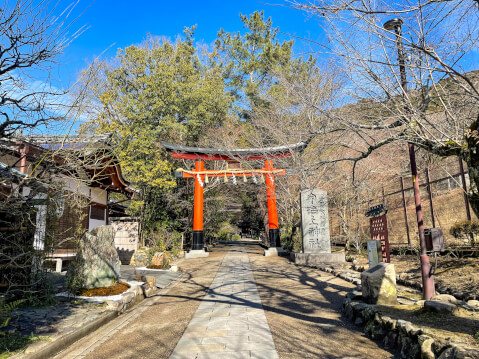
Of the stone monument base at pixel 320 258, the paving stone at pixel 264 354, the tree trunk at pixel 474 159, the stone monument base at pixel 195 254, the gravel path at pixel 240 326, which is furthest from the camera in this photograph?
the stone monument base at pixel 195 254

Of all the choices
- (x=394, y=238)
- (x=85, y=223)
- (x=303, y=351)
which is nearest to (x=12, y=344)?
(x=303, y=351)

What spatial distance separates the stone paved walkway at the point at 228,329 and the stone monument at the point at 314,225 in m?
5.31

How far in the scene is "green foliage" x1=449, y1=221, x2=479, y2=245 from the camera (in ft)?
26.8

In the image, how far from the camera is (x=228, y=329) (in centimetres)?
518

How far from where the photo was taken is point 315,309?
6359mm

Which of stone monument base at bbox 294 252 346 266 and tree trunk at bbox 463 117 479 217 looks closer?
tree trunk at bbox 463 117 479 217

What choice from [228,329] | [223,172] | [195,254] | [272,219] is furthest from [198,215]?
[228,329]

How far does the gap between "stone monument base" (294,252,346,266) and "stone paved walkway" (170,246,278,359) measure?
4.93m

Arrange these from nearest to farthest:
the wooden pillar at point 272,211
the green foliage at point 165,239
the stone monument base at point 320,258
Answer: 1. the stone monument base at point 320,258
2. the green foliage at point 165,239
3. the wooden pillar at point 272,211

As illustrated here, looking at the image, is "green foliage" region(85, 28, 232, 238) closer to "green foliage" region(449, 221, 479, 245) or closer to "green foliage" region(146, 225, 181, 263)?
"green foliage" region(146, 225, 181, 263)

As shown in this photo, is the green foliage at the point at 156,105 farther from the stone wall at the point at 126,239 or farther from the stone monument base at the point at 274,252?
the stone monument base at the point at 274,252

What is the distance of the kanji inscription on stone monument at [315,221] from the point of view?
517 inches

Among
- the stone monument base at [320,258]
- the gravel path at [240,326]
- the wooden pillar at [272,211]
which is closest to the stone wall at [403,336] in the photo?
the gravel path at [240,326]

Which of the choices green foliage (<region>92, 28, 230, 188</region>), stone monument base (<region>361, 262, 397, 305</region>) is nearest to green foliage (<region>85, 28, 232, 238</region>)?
green foliage (<region>92, 28, 230, 188</region>)
